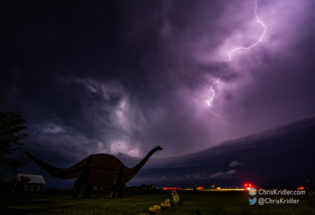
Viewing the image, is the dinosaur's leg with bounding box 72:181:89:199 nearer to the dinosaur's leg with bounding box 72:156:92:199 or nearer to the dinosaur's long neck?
the dinosaur's leg with bounding box 72:156:92:199

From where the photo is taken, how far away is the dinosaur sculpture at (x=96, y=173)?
1557 centimetres

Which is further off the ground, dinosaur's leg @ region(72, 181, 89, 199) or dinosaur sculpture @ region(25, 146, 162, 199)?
dinosaur sculpture @ region(25, 146, 162, 199)

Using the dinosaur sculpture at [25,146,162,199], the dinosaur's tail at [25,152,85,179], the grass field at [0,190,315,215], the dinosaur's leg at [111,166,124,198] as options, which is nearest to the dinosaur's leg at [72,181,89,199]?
the dinosaur sculpture at [25,146,162,199]

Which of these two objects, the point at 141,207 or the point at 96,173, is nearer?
the point at 141,207

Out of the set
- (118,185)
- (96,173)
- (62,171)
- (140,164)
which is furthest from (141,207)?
(62,171)

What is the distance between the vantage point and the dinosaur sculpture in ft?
51.1

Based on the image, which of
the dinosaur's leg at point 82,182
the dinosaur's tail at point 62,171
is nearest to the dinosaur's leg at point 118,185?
the dinosaur's leg at point 82,182

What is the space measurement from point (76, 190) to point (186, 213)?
37.5 ft

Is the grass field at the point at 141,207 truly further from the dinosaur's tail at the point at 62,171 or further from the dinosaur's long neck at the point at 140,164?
the dinosaur's long neck at the point at 140,164

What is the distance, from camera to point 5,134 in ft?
67.2

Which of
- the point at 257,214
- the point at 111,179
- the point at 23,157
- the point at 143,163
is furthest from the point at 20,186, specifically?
the point at 257,214

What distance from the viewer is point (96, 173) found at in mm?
15984

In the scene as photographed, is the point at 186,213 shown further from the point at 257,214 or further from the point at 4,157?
the point at 4,157

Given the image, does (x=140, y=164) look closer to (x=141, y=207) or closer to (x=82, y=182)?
(x=82, y=182)
